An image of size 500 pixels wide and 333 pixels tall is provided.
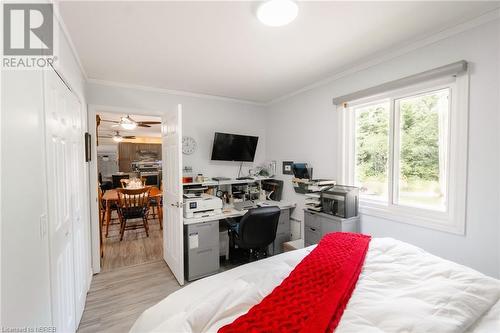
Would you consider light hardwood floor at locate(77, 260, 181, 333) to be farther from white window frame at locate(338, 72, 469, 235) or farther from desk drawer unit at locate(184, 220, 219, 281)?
white window frame at locate(338, 72, 469, 235)

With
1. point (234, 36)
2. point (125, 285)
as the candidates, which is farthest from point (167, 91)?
point (125, 285)

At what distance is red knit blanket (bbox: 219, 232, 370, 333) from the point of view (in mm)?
841

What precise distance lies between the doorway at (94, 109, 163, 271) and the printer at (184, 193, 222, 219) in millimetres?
1132

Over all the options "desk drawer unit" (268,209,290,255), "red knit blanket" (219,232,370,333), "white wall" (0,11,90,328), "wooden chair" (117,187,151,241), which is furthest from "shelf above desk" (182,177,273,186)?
"red knit blanket" (219,232,370,333)

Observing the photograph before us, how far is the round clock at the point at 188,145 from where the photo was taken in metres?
3.12

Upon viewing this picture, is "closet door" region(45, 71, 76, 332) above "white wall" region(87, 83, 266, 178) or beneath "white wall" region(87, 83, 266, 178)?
beneath

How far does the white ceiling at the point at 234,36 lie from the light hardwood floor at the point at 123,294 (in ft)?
7.84

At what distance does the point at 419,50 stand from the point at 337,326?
2.16m

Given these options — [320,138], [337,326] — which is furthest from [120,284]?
[320,138]

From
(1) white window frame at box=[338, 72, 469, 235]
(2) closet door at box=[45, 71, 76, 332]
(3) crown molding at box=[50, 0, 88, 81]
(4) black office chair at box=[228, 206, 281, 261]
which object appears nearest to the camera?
(2) closet door at box=[45, 71, 76, 332]

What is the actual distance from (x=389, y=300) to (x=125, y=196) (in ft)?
13.1

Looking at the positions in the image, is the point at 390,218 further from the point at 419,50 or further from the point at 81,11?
the point at 81,11

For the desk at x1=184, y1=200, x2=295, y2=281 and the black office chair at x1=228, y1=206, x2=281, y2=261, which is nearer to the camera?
the black office chair at x1=228, y1=206, x2=281, y2=261

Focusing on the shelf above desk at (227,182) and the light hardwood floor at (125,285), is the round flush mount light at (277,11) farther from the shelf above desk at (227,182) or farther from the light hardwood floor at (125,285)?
the light hardwood floor at (125,285)
